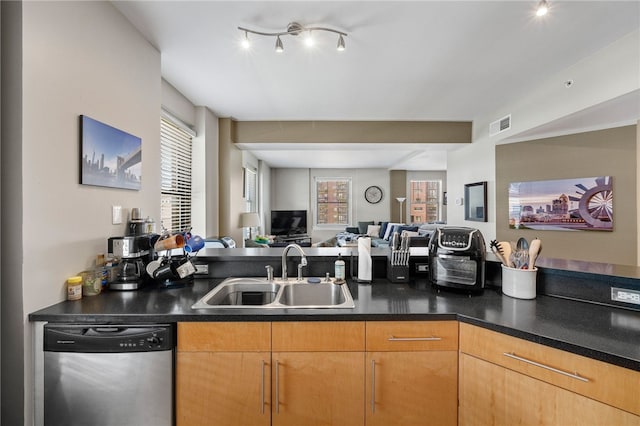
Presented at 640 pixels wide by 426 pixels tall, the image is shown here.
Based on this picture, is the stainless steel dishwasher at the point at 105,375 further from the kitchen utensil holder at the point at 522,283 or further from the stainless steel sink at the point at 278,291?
the kitchen utensil holder at the point at 522,283

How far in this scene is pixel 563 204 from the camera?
11.1ft

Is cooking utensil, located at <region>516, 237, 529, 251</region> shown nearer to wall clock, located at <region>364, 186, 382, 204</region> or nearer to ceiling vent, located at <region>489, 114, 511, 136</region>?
ceiling vent, located at <region>489, 114, 511, 136</region>

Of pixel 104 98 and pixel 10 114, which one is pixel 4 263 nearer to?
pixel 10 114

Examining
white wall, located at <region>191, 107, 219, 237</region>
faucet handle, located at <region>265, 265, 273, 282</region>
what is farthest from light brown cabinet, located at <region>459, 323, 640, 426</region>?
white wall, located at <region>191, 107, 219, 237</region>

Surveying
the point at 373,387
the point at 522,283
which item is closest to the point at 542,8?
the point at 522,283

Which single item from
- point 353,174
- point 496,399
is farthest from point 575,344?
point 353,174

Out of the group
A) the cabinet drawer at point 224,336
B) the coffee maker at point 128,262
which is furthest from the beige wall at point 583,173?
the coffee maker at point 128,262

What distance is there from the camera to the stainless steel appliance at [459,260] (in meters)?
1.42

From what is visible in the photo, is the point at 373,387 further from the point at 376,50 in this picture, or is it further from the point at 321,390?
the point at 376,50

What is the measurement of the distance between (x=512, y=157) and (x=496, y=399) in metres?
3.56

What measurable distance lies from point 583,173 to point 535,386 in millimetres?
3489

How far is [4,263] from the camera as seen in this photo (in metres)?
1.11

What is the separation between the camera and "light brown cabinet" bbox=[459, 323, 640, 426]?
2.84 ft

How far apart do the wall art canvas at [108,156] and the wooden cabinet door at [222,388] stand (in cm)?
107
